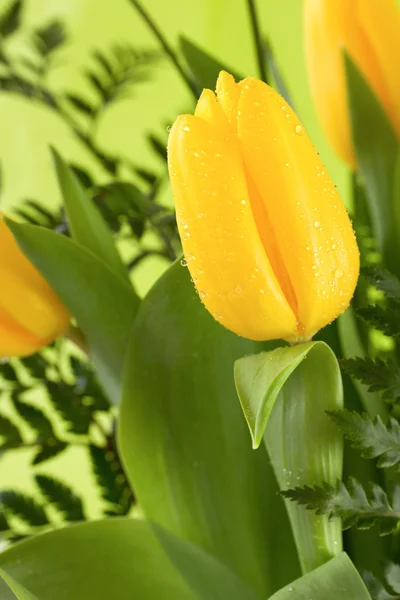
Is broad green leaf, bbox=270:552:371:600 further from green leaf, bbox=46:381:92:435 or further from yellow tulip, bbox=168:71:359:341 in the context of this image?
green leaf, bbox=46:381:92:435

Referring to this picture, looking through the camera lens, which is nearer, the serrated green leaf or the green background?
the serrated green leaf

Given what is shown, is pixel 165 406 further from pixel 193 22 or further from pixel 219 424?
pixel 193 22

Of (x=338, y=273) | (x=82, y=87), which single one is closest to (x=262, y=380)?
(x=338, y=273)

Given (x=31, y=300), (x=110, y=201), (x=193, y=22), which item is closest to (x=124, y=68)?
(x=110, y=201)

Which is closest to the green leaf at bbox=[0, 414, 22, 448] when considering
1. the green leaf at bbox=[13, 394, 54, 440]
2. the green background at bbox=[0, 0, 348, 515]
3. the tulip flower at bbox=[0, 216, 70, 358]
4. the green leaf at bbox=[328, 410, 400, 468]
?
the green leaf at bbox=[13, 394, 54, 440]

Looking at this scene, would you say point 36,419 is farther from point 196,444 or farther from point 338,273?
point 338,273

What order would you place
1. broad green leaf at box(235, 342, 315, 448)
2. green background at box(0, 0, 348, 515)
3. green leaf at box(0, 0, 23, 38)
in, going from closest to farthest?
1. broad green leaf at box(235, 342, 315, 448)
2. green leaf at box(0, 0, 23, 38)
3. green background at box(0, 0, 348, 515)
